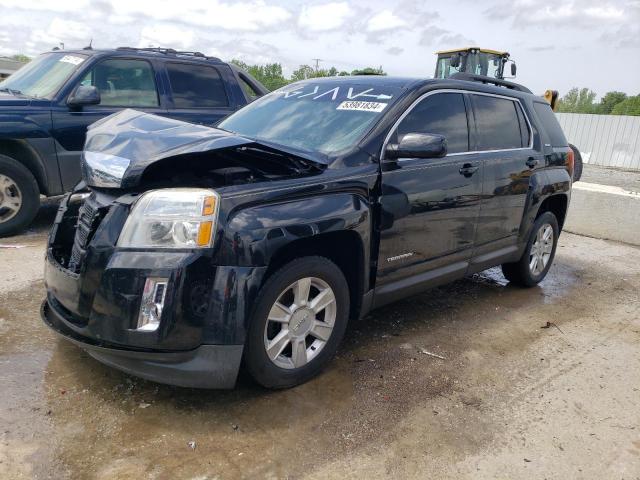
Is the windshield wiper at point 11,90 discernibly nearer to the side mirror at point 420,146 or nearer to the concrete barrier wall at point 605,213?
the side mirror at point 420,146

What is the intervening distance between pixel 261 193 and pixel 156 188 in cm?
52

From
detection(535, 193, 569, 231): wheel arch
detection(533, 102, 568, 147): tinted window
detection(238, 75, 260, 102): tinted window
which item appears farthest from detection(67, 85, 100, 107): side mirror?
detection(535, 193, 569, 231): wheel arch


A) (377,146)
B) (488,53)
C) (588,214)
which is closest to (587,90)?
(488,53)

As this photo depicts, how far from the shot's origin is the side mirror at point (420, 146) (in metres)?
3.34

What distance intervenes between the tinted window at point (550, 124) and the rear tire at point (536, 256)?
0.71 meters

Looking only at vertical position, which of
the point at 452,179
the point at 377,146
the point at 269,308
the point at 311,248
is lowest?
the point at 269,308

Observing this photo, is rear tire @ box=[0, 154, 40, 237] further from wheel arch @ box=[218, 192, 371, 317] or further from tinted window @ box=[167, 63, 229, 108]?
wheel arch @ box=[218, 192, 371, 317]

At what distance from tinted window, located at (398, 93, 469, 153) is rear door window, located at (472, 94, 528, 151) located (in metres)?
0.21

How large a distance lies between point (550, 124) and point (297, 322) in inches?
141

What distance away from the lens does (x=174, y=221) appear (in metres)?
2.64

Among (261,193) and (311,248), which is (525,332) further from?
(261,193)

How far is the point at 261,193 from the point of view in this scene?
2807mm

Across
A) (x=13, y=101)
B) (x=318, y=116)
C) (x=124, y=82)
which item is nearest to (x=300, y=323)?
(x=318, y=116)

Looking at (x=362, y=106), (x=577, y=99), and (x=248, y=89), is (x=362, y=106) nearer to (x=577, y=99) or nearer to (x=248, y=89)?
(x=248, y=89)
